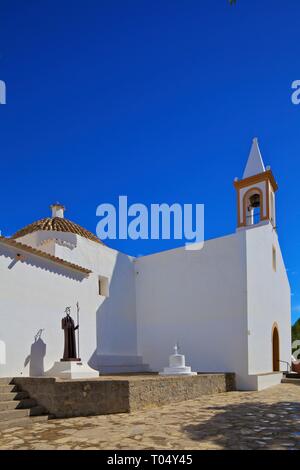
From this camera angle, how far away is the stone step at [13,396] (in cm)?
798

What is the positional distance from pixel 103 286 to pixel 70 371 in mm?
5618

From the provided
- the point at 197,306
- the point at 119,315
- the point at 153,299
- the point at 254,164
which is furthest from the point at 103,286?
the point at 254,164

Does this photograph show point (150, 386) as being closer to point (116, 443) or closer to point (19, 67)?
point (116, 443)

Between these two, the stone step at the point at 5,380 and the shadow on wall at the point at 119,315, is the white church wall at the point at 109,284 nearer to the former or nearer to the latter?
the shadow on wall at the point at 119,315

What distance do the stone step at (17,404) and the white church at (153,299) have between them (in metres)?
1.16

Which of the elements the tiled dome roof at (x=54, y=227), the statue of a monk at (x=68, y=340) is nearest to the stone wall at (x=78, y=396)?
the statue of a monk at (x=68, y=340)

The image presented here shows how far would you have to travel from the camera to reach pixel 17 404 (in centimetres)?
791

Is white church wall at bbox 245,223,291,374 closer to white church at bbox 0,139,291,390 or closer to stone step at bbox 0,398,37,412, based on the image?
white church at bbox 0,139,291,390

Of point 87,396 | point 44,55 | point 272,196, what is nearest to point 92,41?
point 44,55

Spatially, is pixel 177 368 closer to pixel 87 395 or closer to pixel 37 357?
pixel 87 395

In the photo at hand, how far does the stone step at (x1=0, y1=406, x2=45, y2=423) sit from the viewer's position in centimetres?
736

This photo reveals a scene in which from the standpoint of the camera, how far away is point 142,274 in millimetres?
15852

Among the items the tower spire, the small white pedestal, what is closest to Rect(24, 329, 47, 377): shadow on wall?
the small white pedestal

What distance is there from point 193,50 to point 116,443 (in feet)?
25.6
